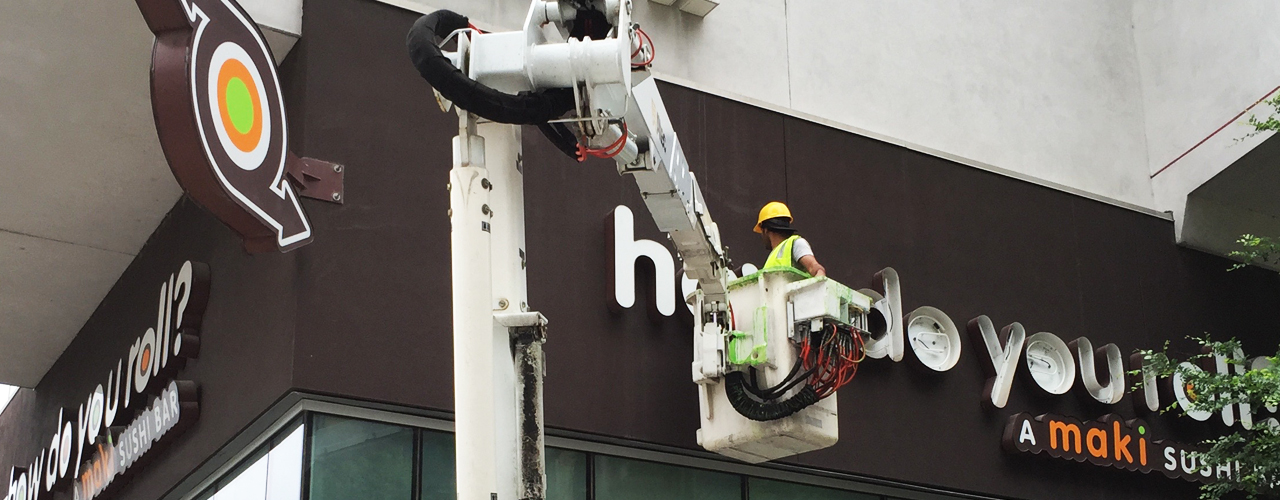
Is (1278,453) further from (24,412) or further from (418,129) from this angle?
(24,412)

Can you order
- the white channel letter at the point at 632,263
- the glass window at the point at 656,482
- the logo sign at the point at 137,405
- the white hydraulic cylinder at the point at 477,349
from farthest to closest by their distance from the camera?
the logo sign at the point at 137,405
the white channel letter at the point at 632,263
the glass window at the point at 656,482
the white hydraulic cylinder at the point at 477,349

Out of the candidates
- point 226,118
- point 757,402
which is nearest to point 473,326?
point 226,118

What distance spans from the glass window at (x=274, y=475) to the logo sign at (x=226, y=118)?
5.86 feet

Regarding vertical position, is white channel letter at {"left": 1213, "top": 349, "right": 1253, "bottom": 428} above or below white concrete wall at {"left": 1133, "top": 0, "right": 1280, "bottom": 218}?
below

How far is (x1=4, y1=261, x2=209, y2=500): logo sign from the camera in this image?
50.2 feet

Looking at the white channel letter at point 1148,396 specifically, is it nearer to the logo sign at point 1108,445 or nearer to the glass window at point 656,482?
the logo sign at point 1108,445

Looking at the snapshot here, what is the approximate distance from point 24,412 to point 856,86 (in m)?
13.8

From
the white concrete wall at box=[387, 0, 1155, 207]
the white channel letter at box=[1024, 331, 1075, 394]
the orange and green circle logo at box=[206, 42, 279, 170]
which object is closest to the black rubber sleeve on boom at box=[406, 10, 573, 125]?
the orange and green circle logo at box=[206, 42, 279, 170]

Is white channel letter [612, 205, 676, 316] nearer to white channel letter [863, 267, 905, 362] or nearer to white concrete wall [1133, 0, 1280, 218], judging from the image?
white channel letter [863, 267, 905, 362]

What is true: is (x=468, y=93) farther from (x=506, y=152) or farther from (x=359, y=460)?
(x=359, y=460)

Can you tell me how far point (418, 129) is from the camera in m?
14.2

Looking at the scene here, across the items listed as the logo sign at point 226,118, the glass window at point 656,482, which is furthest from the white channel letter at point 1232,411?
the logo sign at point 226,118

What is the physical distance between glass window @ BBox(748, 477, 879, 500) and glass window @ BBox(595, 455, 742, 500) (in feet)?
0.66

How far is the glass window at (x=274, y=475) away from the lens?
510 inches
